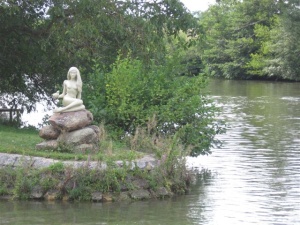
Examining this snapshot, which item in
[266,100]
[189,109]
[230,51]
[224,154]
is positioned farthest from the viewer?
[230,51]

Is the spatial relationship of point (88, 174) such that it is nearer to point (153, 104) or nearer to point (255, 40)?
point (153, 104)

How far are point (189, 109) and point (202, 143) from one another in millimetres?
1005

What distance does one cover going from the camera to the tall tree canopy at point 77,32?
862 inches

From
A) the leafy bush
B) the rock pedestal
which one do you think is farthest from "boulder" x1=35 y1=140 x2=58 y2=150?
the leafy bush

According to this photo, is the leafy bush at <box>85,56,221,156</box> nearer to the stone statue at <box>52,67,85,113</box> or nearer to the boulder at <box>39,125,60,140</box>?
the stone statue at <box>52,67,85,113</box>

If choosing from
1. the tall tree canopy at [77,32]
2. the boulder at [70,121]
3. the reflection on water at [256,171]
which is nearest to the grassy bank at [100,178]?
the boulder at [70,121]

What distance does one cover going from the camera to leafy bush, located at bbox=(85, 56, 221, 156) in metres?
20.6

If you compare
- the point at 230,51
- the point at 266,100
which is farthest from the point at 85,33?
the point at 230,51

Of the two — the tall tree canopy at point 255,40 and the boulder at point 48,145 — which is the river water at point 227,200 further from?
the tall tree canopy at point 255,40

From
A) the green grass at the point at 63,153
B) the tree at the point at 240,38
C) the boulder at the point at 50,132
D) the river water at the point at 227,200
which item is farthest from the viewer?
the tree at the point at 240,38

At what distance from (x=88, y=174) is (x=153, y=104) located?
5.35 meters

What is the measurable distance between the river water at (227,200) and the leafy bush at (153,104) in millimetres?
1409

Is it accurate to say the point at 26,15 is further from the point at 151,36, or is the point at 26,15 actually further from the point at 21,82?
the point at 151,36

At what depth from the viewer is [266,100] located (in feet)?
160
